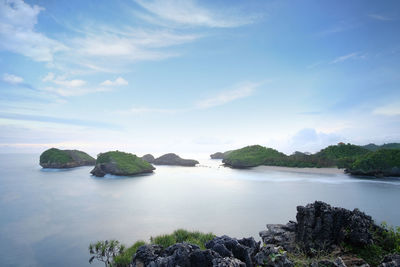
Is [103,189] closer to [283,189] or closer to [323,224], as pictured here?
[283,189]

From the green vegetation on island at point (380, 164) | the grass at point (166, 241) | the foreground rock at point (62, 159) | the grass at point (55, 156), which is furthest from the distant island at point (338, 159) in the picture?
the grass at point (55, 156)

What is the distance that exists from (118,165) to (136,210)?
23.1m

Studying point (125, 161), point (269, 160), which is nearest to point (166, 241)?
point (125, 161)

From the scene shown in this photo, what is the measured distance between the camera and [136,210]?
21.1 meters

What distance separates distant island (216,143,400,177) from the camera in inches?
1264

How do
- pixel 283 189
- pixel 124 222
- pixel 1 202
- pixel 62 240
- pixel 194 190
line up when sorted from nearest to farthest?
pixel 62 240
pixel 124 222
pixel 1 202
pixel 283 189
pixel 194 190

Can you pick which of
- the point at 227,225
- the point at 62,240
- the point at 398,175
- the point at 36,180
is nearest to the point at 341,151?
the point at 398,175

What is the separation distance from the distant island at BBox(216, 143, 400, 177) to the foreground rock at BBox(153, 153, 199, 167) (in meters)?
11.7

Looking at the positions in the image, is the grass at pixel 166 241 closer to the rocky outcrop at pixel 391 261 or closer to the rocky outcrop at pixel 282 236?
the rocky outcrop at pixel 282 236

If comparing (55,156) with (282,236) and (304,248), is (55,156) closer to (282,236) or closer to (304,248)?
(282,236)

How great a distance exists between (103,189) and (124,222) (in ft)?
48.9

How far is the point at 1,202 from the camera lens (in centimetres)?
2417

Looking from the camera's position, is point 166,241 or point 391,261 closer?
point 391,261

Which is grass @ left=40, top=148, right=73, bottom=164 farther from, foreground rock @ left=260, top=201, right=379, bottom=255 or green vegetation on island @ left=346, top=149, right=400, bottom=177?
green vegetation on island @ left=346, top=149, right=400, bottom=177
